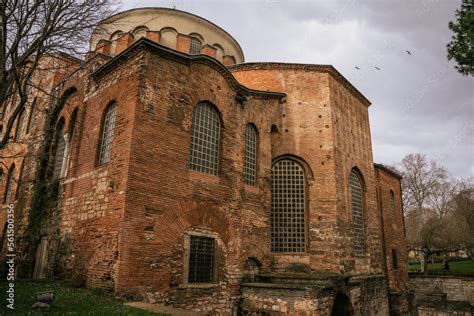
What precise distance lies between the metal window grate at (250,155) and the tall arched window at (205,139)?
5.68ft

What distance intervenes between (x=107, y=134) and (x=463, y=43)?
1007 centimetres

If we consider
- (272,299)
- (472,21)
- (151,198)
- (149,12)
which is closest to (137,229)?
(151,198)

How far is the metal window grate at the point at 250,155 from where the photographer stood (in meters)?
13.0

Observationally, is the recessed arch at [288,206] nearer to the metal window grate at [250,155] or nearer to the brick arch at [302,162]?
the brick arch at [302,162]

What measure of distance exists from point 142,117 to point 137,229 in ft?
9.81

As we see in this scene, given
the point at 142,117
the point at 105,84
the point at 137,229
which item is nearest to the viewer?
the point at 137,229

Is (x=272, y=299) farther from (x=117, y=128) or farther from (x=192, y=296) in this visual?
(x=117, y=128)

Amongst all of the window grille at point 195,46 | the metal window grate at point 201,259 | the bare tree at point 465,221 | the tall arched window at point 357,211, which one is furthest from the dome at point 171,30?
the bare tree at point 465,221

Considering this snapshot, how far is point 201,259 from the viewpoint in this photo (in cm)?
1020

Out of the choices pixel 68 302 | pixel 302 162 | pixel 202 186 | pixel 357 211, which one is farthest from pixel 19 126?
pixel 357 211

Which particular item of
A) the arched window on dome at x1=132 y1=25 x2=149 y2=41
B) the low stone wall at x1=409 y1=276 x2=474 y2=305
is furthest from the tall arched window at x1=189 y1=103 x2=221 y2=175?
the low stone wall at x1=409 y1=276 x2=474 y2=305

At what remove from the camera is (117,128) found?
971 cm

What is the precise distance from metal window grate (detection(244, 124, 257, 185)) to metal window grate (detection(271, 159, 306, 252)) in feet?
5.20

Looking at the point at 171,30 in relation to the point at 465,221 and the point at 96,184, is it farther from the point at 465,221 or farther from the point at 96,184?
the point at 465,221
